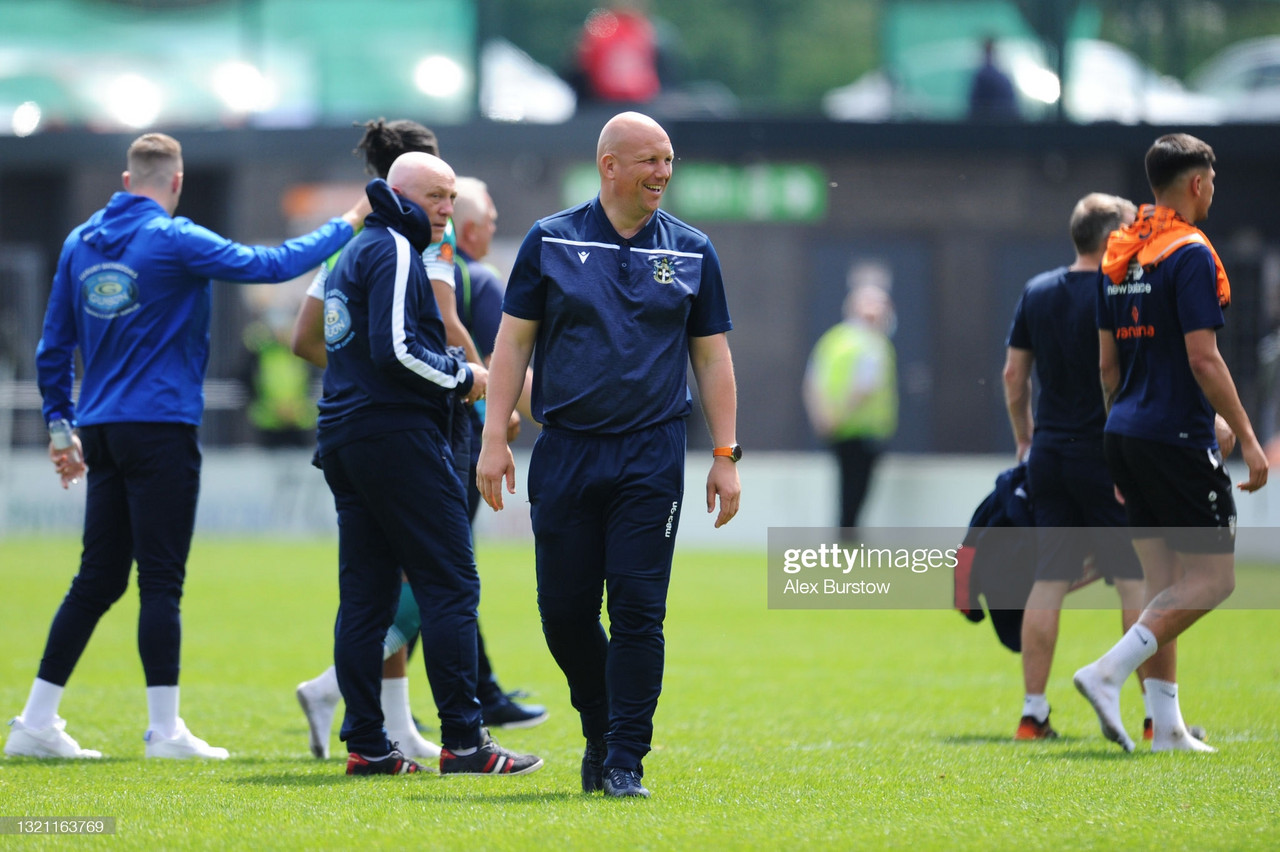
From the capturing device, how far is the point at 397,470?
5.32m

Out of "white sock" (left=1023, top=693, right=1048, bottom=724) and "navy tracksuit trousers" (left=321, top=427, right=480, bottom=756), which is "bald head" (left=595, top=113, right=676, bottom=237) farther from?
"white sock" (left=1023, top=693, right=1048, bottom=724)

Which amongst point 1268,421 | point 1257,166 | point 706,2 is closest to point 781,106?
point 706,2

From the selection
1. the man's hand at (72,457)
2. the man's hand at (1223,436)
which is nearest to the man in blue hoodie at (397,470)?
the man's hand at (72,457)

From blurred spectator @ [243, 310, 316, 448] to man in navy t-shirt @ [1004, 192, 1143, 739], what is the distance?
1266 cm

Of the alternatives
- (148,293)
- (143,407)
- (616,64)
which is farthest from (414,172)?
(616,64)

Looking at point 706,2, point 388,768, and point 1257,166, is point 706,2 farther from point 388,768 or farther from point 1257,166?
point 388,768

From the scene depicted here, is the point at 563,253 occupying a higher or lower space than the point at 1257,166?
lower

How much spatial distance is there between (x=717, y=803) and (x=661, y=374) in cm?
129

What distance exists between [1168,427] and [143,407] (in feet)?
12.2

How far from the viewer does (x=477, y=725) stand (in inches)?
213

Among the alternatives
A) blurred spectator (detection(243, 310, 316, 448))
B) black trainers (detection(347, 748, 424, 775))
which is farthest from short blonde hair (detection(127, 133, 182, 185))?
blurred spectator (detection(243, 310, 316, 448))

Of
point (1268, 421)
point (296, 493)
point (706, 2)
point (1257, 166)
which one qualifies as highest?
point (706, 2)

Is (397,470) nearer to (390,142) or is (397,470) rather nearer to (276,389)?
(390,142)

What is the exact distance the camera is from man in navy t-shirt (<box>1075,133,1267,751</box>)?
5766 millimetres
